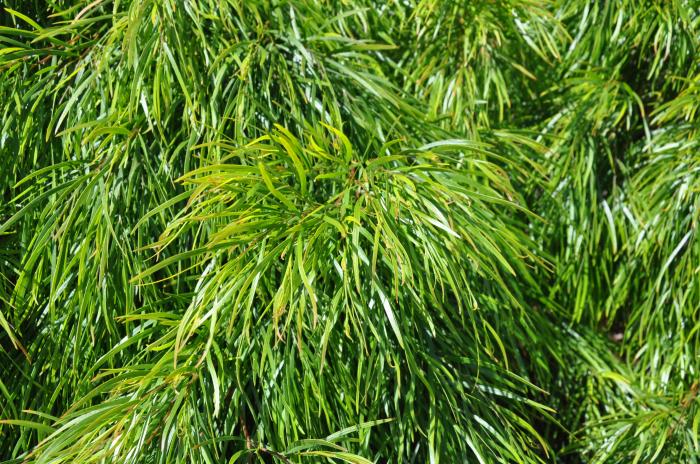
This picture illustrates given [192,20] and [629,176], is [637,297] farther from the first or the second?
[192,20]

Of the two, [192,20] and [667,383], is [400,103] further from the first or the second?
[667,383]

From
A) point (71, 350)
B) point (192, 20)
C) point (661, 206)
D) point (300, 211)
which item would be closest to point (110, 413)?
point (71, 350)

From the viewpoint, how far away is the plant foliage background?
2.61 feet

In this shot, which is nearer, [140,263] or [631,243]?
[140,263]

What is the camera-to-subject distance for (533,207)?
3.93 feet

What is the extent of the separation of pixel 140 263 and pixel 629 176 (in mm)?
744

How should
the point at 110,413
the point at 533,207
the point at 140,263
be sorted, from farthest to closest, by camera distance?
1. the point at 533,207
2. the point at 140,263
3. the point at 110,413

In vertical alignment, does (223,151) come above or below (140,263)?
above

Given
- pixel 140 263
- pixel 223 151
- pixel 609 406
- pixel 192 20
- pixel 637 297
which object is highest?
pixel 192 20

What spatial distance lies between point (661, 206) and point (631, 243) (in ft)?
0.24

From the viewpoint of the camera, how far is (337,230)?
0.80 metres

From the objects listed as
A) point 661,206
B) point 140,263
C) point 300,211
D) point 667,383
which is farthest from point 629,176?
point 140,263

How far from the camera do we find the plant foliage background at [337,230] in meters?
0.79

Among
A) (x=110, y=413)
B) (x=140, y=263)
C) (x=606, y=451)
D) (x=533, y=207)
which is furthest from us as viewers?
(x=533, y=207)
